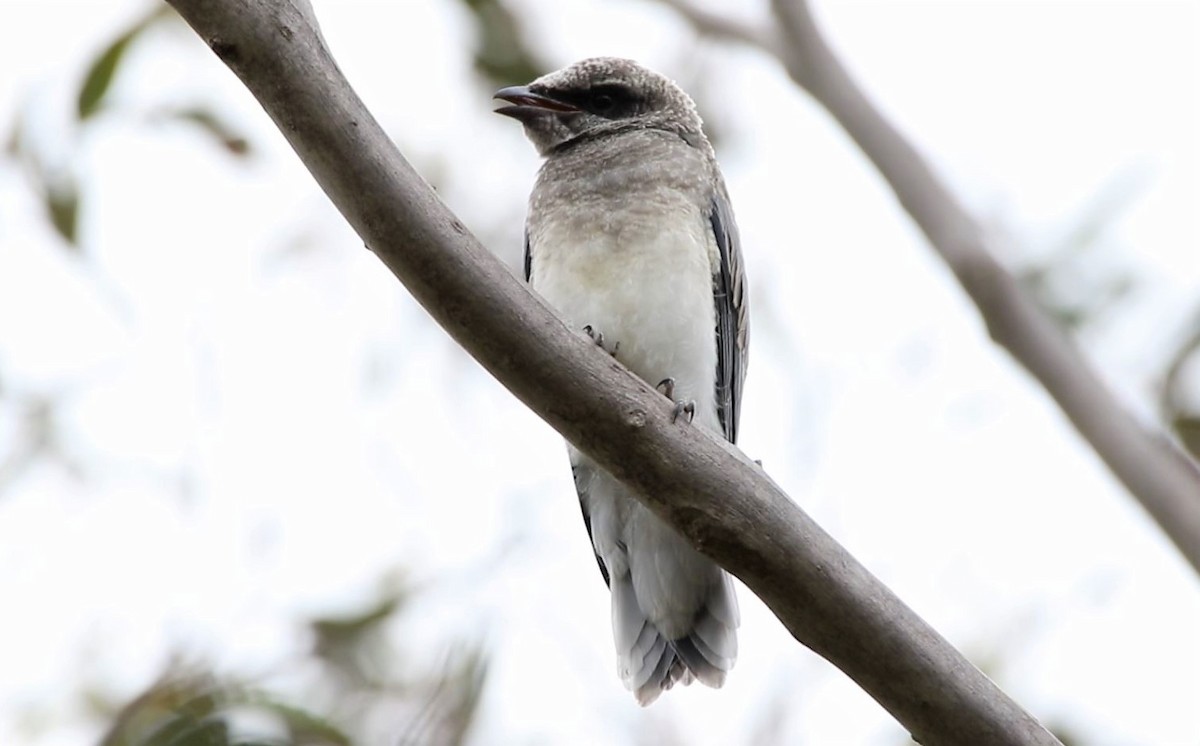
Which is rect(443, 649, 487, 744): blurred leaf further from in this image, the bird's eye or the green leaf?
the green leaf

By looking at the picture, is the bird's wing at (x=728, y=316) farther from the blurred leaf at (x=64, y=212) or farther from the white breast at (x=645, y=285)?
the blurred leaf at (x=64, y=212)

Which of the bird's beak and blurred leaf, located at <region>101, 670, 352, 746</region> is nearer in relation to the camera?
blurred leaf, located at <region>101, 670, 352, 746</region>

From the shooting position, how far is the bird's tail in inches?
143

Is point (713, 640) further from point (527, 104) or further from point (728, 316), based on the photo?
point (527, 104)

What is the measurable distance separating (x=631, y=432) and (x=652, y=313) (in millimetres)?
1188

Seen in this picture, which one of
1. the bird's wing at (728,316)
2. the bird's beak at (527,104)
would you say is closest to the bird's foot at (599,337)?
the bird's wing at (728,316)

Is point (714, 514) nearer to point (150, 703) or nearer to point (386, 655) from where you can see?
point (150, 703)

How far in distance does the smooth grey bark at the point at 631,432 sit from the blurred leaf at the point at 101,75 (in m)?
2.41

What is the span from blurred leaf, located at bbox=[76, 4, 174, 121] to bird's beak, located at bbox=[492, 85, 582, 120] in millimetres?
1234

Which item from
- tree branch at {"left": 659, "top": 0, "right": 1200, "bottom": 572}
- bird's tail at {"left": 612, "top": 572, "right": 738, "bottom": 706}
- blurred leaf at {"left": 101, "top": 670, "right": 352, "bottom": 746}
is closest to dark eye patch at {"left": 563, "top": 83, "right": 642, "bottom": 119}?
tree branch at {"left": 659, "top": 0, "right": 1200, "bottom": 572}

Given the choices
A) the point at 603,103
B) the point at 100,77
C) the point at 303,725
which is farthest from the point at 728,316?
the point at 100,77

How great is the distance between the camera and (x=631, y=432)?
8.24ft

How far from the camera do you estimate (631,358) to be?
3688mm

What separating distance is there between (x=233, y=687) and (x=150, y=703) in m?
0.20
